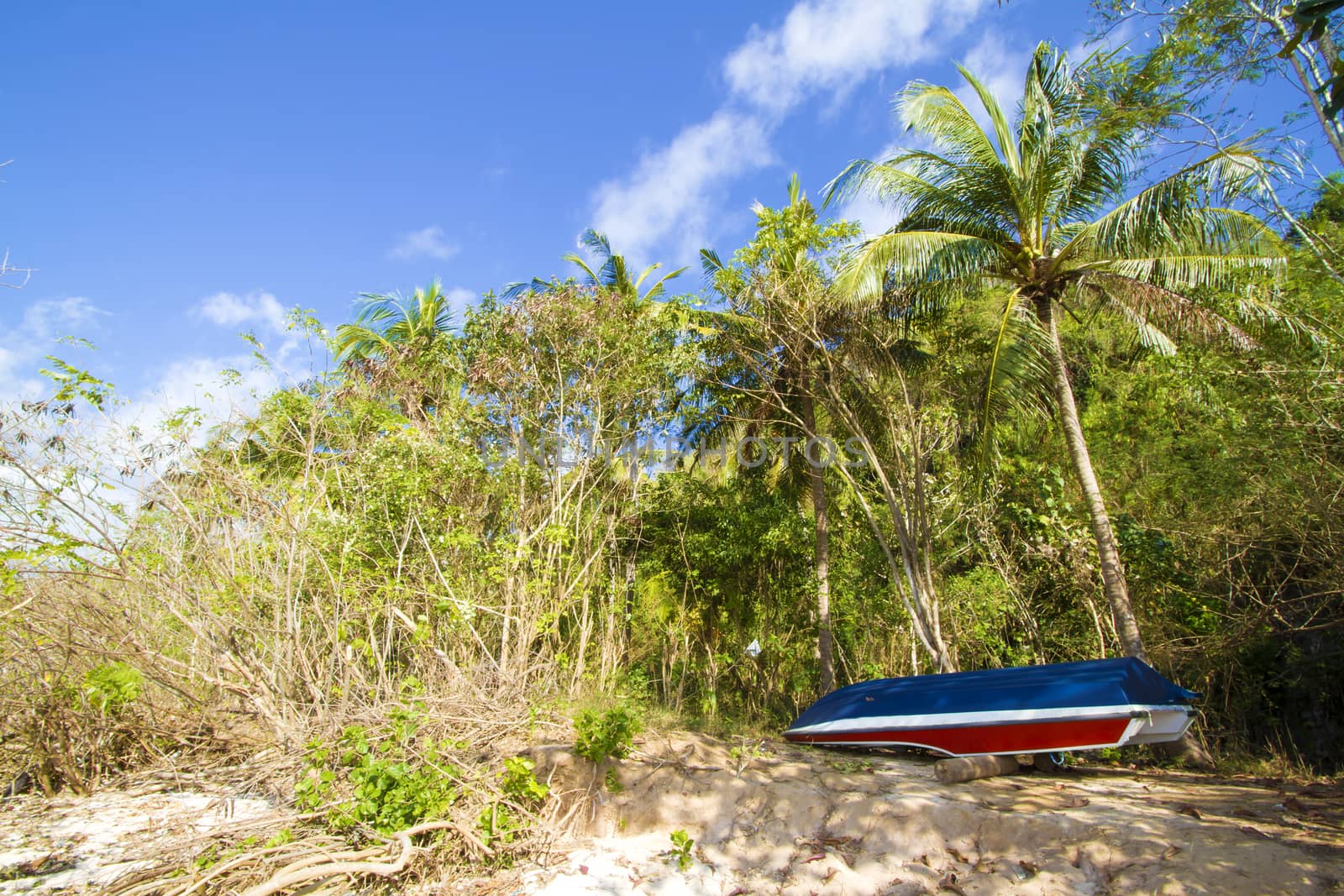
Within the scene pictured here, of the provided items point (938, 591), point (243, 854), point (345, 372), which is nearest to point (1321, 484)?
point (938, 591)

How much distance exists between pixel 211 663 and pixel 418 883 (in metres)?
2.98

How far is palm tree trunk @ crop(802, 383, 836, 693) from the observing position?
1024 centimetres

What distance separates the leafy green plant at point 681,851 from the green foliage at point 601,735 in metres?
0.76

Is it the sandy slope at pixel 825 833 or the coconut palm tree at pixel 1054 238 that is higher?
the coconut palm tree at pixel 1054 238

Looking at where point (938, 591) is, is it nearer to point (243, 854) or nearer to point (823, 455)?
point (823, 455)

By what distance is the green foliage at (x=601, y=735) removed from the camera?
5.07 meters

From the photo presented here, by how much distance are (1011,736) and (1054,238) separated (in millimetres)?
5577

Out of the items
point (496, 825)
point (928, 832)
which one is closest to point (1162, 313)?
point (928, 832)

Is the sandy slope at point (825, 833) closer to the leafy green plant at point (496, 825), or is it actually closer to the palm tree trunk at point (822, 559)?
the leafy green plant at point (496, 825)

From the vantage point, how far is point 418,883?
13.5 ft

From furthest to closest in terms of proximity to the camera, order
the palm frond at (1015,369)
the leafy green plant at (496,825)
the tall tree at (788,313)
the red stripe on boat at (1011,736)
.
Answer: the tall tree at (788,313) < the palm frond at (1015,369) < the red stripe on boat at (1011,736) < the leafy green plant at (496,825)

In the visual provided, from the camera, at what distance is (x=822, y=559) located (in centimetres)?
1056

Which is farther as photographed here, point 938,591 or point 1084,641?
point 938,591

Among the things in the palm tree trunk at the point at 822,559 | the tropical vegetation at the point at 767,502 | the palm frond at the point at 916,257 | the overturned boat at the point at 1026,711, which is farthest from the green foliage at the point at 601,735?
the palm tree trunk at the point at 822,559
